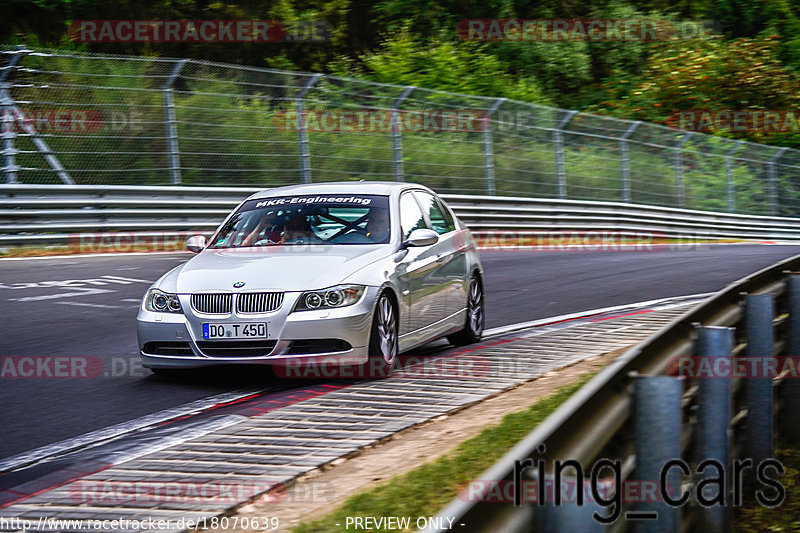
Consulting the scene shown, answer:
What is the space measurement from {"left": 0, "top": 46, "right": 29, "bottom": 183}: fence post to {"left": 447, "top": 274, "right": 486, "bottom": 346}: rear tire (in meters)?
9.47

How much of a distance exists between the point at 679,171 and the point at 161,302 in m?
25.5

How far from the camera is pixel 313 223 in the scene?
9.20 metres

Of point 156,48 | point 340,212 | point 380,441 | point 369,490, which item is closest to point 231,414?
point 380,441

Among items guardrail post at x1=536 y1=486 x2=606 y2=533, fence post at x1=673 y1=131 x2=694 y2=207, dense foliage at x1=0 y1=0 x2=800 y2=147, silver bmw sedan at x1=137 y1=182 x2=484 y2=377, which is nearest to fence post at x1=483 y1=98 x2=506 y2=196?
fence post at x1=673 y1=131 x2=694 y2=207

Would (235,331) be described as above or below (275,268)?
below

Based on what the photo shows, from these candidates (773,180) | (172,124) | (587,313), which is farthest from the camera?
(773,180)

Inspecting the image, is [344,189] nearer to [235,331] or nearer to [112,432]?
[235,331]

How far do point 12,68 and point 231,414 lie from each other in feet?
40.0

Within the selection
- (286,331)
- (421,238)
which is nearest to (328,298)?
(286,331)

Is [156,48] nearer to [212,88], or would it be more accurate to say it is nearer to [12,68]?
[212,88]

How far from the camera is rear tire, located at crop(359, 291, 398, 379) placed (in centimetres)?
816

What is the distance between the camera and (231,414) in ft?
23.2

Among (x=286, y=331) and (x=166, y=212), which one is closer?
(x=286, y=331)

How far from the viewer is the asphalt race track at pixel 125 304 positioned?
7363 mm
